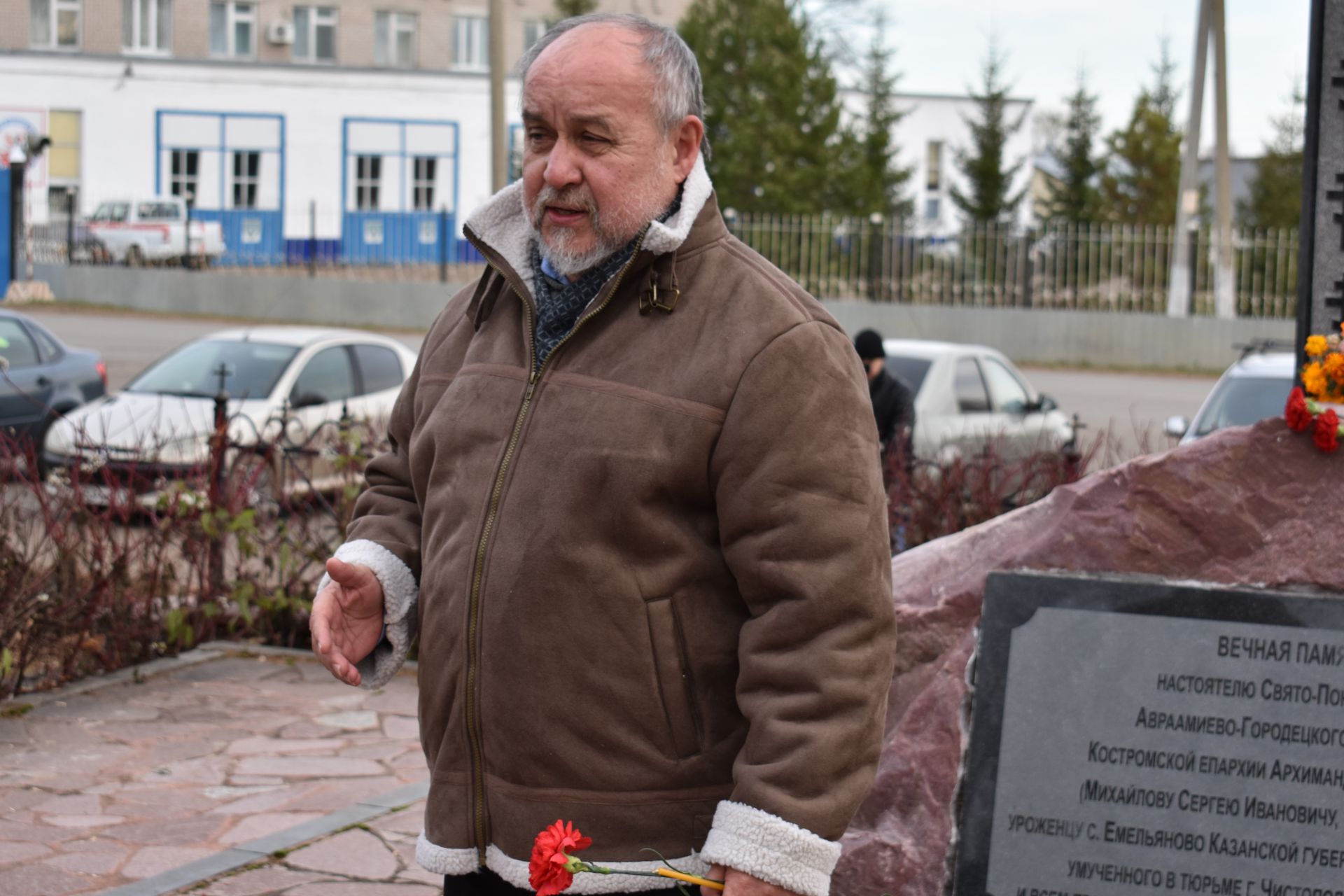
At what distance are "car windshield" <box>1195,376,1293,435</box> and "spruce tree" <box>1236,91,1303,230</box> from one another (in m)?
Result: 23.4

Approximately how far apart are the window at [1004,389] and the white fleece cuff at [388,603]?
9.72 m

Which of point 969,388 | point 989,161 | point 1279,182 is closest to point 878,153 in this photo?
point 989,161

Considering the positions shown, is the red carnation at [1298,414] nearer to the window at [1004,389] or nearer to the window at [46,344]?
the window at [1004,389]

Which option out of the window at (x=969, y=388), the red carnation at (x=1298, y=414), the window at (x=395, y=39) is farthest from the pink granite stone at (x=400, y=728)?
the window at (x=395, y=39)

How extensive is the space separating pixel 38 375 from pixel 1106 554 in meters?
11.4

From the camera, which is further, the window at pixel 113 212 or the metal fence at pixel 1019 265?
the window at pixel 113 212

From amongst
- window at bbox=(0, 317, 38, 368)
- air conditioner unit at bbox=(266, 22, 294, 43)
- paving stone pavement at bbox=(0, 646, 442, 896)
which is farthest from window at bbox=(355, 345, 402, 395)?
air conditioner unit at bbox=(266, 22, 294, 43)

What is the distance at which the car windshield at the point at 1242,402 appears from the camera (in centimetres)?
916

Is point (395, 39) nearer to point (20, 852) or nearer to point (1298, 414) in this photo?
point (20, 852)

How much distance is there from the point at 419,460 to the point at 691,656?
58 cm

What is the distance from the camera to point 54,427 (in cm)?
1192

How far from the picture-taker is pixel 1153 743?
3600mm

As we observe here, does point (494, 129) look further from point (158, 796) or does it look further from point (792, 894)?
point (792, 894)

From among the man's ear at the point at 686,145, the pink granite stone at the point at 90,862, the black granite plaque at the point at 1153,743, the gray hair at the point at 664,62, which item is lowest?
the pink granite stone at the point at 90,862
